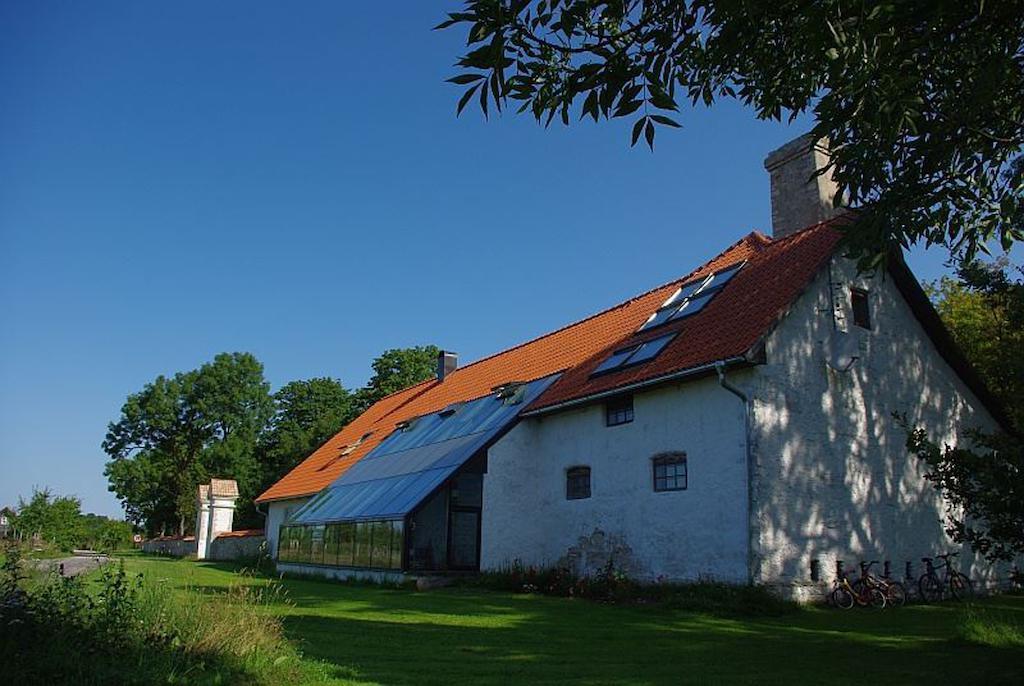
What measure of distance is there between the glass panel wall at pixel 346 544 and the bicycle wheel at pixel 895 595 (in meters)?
10.3

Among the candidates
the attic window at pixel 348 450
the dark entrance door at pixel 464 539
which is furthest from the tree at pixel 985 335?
the attic window at pixel 348 450

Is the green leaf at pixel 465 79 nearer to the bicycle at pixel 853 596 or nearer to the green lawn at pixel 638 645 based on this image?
the green lawn at pixel 638 645

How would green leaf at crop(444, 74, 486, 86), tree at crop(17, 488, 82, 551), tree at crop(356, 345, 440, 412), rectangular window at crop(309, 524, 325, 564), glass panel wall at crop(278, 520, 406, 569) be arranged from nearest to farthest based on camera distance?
1. green leaf at crop(444, 74, 486, 86)
2. tree at crop(17, 488, 82, 551)
3. glass panel wall at crop(278, 520, 406, 569)
4. rectangular window at crop(309, 524, 325, 564)
5. tree at crop(356, 345, 440, 412)

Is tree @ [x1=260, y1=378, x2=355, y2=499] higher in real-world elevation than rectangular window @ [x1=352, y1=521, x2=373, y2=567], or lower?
higher

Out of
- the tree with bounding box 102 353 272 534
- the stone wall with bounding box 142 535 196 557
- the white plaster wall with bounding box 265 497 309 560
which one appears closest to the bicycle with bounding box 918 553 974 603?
the white plaster wall with bounding box 265 497 309 560

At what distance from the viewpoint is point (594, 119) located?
576cm

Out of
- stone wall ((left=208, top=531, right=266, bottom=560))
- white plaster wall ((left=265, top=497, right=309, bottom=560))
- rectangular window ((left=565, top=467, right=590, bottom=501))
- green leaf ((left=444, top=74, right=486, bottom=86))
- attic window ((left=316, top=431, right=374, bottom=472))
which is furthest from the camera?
stone wall ((left=208, top=531, right=266, bottom=560))

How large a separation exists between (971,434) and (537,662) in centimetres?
519

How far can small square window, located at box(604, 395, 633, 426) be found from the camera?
1719 cm

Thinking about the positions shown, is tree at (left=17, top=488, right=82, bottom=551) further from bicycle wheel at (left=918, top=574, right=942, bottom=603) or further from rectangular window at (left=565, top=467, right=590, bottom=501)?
bicycle wheel at (left=918, top=574, right=942, bottom=603)

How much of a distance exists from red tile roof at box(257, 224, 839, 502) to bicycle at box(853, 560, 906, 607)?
4.76m

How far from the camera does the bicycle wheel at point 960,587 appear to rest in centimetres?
1574

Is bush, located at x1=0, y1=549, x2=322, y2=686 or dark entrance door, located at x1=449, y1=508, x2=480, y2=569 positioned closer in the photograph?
bush, located at x1=0, y1=549, x2=322, y2=686

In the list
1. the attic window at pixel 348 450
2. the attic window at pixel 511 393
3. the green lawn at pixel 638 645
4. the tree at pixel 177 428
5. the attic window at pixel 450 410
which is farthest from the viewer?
the tree at pixel 177 428
